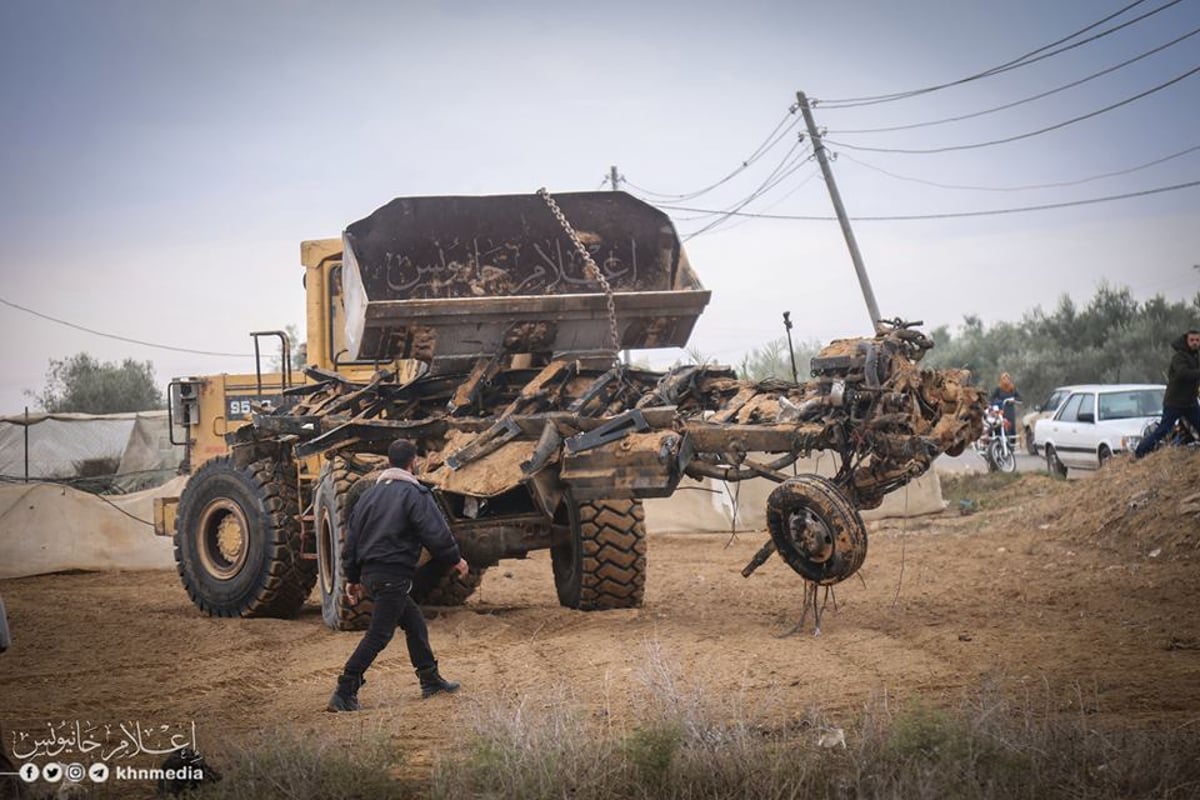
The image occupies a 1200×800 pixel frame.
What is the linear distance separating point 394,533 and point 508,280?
15.7ft

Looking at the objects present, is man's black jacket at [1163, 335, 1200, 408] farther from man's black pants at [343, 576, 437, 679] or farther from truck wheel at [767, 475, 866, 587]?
man's black pants at [343, 576, 437, 679]

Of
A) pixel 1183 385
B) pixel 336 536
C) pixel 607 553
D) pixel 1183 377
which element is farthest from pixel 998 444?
pixel 336 536

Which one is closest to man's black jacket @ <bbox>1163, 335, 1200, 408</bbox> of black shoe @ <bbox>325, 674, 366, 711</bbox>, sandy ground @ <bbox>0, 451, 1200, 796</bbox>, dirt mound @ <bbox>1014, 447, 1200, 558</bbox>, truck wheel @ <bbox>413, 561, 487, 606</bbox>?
dirt mound @ <bbox>1014, 447, 1200, 558</bbox>

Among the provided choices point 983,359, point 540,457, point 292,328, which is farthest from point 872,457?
point 983,359

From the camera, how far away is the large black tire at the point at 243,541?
43.0 feet

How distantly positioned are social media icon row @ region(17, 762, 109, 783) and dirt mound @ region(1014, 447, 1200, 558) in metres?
10.4

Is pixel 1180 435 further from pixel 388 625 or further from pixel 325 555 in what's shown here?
pixel 388 625

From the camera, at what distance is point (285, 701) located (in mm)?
8891

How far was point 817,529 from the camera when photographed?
9312 millimetres

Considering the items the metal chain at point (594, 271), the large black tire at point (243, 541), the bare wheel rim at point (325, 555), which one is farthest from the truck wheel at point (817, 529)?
the large black tire at point (243, 541)

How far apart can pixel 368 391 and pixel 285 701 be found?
4.44 metres

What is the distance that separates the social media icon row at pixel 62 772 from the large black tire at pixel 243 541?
20.5 ft

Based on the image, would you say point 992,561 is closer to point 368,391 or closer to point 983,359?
point 368,391

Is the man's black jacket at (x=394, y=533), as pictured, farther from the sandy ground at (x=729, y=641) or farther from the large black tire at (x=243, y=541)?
the large black tire at (x=243, y=541)
